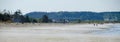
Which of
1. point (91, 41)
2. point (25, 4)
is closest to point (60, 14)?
point (25, 4)

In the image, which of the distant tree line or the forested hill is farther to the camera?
the distant tree line

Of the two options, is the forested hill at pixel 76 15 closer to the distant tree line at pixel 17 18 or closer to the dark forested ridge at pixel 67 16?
the dark forested ridge at pixel 67 16

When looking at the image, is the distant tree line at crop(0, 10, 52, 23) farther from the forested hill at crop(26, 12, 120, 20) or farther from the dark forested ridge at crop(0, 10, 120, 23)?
the forested hill at crop(26, 12, 120, 20)

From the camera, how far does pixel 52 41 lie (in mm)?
4980

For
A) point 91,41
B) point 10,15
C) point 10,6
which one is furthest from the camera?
point 10,15

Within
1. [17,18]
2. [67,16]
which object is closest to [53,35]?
[67,16]

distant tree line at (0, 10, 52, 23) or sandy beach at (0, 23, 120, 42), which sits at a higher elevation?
distant tree line at (0, 10, 52, 23)

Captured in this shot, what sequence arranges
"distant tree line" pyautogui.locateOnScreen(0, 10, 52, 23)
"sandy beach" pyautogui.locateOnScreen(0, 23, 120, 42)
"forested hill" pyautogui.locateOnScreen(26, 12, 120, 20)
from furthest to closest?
"distant tree line" pyautogui.locateOnScreen(0, 10, 52, 23)
"forested hill" pyautogui.locateOnScreen(26, 12, 120, 20)
"sandy beach" pyautogui.locateOnScreen(0, 23, 120, 42)

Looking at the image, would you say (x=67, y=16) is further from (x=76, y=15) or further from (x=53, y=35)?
(x=53, y=35)

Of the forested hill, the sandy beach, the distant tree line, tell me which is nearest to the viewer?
the sandy beach

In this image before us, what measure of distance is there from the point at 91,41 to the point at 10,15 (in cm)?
211

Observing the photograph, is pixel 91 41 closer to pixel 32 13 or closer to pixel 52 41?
pixel 52 41

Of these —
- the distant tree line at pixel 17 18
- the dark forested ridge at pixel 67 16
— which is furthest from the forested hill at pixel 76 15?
the distant tree line at pixel 17 18

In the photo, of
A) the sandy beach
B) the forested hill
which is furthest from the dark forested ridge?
the sandy beach
